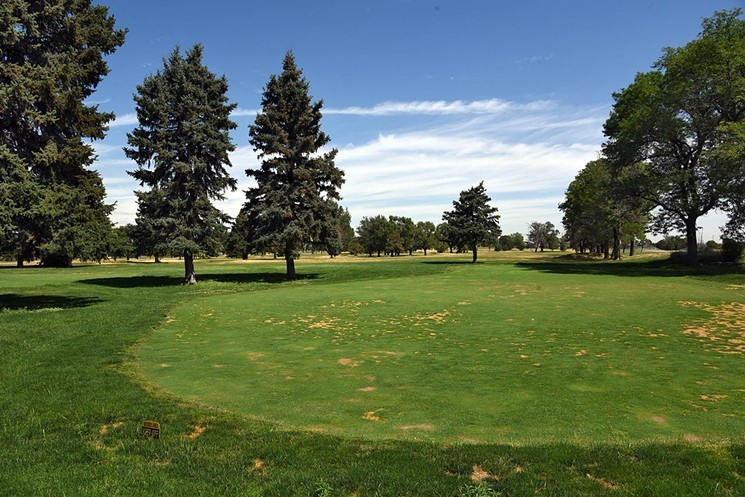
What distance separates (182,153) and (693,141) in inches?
1975

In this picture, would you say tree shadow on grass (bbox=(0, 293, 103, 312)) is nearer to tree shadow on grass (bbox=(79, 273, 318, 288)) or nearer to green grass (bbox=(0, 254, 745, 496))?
green grass (bbox=(0, 254, 745, 496))

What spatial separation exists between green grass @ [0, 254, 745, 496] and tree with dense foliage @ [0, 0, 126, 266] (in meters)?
4.76

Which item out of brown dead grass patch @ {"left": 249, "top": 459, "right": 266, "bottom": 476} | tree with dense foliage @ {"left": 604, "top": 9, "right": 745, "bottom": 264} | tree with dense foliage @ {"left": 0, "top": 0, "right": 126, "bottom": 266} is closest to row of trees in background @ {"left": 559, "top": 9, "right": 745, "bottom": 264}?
tree with dense foliage @ {"left": 604, "top": 9, "right": 745, "bottom": 264}

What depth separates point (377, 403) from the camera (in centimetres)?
884

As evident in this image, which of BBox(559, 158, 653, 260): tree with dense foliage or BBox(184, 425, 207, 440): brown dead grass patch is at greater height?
BBox(559, 158, 653, 260): tree with dense foliage

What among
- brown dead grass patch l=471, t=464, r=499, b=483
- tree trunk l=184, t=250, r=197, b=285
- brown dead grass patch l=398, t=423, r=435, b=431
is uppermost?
tree trunk l=184, t=250, r=197, b=285

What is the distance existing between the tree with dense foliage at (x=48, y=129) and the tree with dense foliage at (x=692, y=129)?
47.2 metres

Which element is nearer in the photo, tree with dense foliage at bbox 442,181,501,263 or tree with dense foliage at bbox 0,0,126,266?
tree with dense foliage at bbox 0,0,126,266

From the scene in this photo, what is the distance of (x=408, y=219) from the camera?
143 metres

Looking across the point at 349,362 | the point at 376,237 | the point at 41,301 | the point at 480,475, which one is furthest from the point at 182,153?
the point at 376,237

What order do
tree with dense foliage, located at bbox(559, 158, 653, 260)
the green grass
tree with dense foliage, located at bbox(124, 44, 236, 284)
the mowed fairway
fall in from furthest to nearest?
1. tree with dense foliage, located at bbox(559, 158, 653, 260)
2. tree with dense foliage, located at bbox(124, 44, 236, 284)
3. the mowed fairway
4. the green grass

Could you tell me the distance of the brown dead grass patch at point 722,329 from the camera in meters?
13.4

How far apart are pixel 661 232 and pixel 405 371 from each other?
46372mm

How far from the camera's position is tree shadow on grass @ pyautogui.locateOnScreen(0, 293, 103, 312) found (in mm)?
24619
